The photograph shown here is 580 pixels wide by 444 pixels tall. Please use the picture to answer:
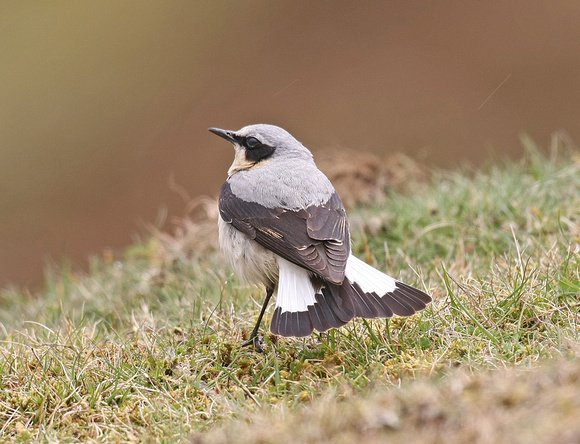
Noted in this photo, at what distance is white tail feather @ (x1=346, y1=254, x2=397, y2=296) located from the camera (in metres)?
4.87

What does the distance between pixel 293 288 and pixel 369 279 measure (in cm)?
53

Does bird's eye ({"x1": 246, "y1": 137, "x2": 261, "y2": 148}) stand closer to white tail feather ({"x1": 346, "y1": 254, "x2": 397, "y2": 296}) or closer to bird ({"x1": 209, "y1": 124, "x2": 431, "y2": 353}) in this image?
bird ({"x1": 209, "y1": 124, "x2": 431, "y2": 353})

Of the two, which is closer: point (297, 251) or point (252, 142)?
point (297, 251)

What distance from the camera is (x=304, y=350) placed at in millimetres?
5047

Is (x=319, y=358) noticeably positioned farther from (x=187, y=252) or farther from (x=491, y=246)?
(x=187, y=252)

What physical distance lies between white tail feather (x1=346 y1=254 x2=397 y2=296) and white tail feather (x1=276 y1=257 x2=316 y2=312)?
31 centimetres

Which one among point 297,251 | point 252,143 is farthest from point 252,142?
point 297,251

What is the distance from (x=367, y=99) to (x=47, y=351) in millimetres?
13049

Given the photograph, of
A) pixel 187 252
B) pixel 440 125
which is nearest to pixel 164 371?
pixel 187 252

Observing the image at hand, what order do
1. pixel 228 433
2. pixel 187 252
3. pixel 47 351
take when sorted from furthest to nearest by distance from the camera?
pixel 187 252 → pixel 47 351 → pixel 228 433

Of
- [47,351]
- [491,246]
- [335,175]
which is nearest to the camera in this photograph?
[47,351]

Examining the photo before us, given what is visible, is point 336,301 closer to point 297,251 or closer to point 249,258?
point 297,251

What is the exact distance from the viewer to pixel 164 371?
4.86m

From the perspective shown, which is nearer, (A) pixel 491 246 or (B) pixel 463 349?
(B) pixel 463 349
